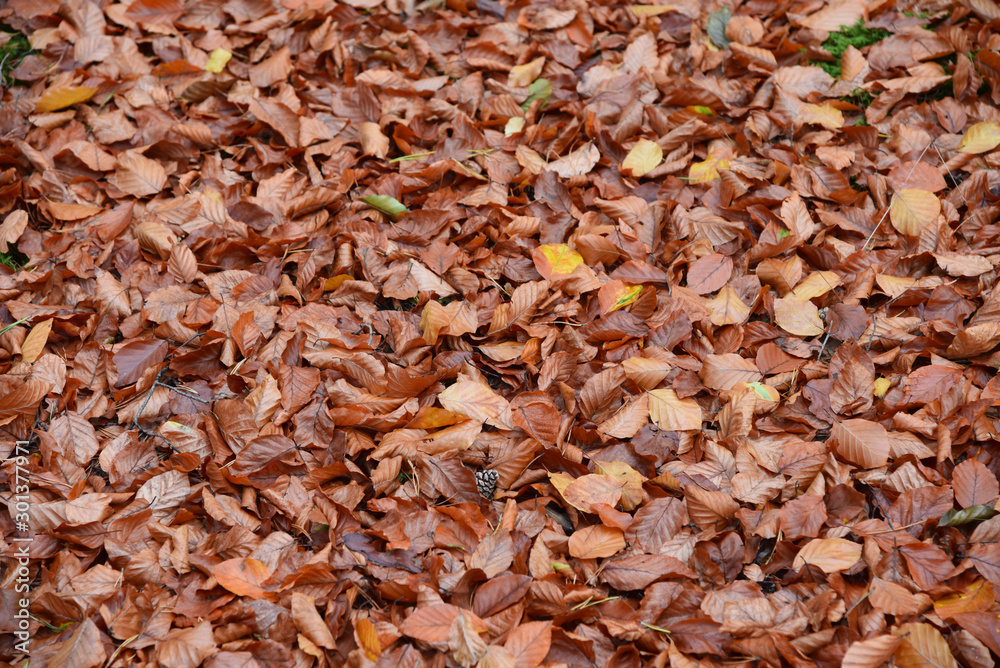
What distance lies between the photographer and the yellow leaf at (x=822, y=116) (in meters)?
2.53

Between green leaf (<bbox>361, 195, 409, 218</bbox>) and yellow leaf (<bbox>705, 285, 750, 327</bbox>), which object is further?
green leaf (<bbox>361, 195, 409, 218</bbox>)

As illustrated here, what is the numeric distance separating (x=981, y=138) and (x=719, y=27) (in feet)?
3.52

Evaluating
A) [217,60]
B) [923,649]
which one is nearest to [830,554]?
[923,649]

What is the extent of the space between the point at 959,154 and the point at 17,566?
3104 mm

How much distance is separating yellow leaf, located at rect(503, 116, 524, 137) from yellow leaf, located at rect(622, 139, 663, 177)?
0.42 metres

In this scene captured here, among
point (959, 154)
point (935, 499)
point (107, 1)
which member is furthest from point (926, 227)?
point (107, 1)

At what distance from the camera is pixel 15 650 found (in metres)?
1.58

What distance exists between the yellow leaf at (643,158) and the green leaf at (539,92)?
0.44 m

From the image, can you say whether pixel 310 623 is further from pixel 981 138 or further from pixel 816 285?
pixel 981 138

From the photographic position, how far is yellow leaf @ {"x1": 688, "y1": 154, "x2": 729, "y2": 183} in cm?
243

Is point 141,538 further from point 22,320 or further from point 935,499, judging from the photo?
point 935,499

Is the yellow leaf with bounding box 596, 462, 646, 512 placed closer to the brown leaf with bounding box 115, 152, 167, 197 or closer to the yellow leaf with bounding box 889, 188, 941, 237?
the yellow leaf with bounding box 889, 188, 941, 237

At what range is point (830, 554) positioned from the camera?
1624 millimetres

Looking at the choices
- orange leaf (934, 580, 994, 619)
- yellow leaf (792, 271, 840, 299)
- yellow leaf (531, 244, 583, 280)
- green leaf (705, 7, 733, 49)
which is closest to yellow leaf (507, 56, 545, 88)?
green leaf (705, 7, 733, 49)
